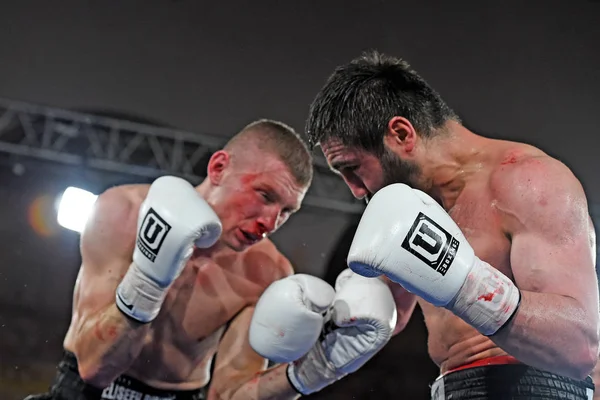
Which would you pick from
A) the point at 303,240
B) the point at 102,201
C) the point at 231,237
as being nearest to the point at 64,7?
the point at 102,201

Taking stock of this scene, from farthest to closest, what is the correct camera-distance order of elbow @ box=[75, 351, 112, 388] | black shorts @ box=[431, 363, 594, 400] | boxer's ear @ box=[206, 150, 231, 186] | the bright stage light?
the bright stage light, boxer's ear @ box=[206, 150, 231, 186], elbow @ box=[75, 351, 112, 388], black shorts @ box=[431, 363, 594, 400]

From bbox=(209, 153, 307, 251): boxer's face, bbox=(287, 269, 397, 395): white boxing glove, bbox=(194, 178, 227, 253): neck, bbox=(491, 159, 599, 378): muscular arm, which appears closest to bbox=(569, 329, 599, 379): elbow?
bbox=(491, 159, 599, 378): muscular arm

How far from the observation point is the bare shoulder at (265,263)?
8.03ft

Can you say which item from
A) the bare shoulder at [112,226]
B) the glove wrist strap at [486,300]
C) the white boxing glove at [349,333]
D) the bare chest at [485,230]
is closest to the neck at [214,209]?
the bare shoulder at [112,226]

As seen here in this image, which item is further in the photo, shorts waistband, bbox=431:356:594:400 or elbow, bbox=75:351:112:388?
elbow, bbox=75:351:112:388

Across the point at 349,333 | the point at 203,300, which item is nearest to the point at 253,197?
the point at 203,300

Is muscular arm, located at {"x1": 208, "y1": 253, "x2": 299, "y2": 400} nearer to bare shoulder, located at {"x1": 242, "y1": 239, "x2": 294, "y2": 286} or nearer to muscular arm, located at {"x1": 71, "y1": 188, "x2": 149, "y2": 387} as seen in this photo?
bare shoulder, located at {"x1": 242, "y1": 239, "x2": 294, "y2": 286}

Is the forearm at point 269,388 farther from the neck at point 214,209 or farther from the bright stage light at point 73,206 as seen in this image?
the bright stage light at point 73,206

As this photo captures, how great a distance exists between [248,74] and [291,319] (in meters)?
1.67

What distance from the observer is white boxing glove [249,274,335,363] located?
1.75 meters

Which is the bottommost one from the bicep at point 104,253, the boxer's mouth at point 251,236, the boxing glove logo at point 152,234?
the bicep at point 104,253

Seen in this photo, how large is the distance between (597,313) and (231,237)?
140 centimetres

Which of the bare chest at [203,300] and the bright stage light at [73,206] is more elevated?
the bare chest at [203,300]

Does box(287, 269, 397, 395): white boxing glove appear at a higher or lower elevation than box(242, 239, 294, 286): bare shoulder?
higher
